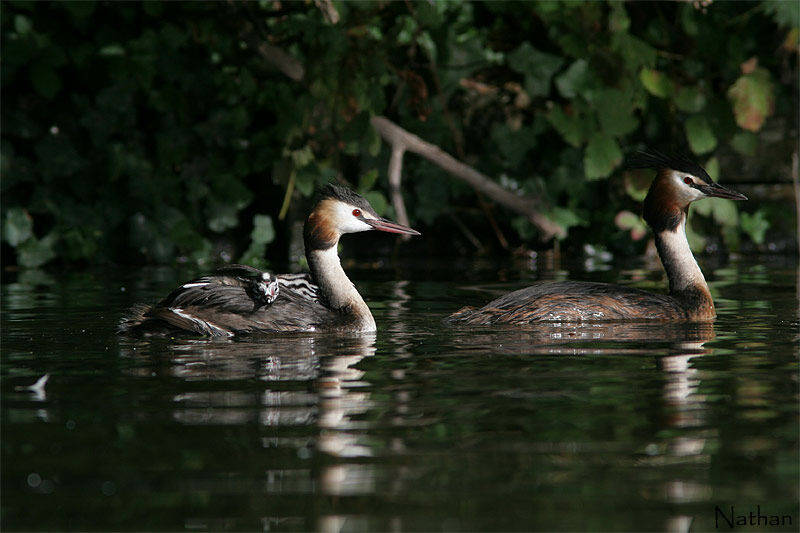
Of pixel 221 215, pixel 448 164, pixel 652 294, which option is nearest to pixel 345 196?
pixel 652 294

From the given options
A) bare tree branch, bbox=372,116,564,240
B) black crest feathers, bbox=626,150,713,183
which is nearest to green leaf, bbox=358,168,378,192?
bare tree branch, bbox=372,116,564,240

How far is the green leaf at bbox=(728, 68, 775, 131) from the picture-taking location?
13484 mm

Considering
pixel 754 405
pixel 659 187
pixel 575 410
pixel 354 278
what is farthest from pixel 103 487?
pixel 354 278

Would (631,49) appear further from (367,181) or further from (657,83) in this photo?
(367,181)

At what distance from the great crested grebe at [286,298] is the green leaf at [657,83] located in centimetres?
593

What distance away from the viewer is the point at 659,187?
948cm

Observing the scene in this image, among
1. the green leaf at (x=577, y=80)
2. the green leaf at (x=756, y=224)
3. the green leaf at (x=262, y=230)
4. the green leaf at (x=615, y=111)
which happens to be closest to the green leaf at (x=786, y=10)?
the green leaf at (x=615, y=111)

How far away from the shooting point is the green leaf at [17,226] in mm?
14789

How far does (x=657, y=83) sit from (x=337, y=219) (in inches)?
243

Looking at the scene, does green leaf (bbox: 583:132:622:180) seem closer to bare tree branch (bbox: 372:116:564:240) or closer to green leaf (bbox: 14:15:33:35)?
bare tree branch (bbox: 372:116:564:240)

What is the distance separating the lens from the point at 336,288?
28.2 ft

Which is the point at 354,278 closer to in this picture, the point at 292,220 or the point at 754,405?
the point at 292,220

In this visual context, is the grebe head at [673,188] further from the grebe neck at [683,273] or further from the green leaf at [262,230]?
the green leaf at [262,230]

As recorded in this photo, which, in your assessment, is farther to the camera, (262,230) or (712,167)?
(262,230)
